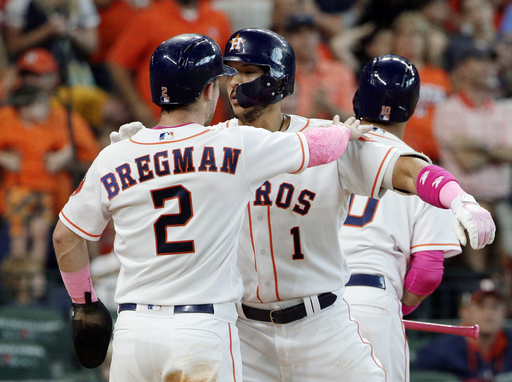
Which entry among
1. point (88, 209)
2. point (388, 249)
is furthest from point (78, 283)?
point (388, 249)

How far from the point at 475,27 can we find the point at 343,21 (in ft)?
5.54

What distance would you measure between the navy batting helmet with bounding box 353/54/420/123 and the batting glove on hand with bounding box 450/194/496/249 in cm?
137

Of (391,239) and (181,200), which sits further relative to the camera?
(391,239)

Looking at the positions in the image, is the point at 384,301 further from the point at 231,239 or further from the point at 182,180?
the point at 182,180

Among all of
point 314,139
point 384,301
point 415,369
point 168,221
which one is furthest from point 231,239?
point 415,369

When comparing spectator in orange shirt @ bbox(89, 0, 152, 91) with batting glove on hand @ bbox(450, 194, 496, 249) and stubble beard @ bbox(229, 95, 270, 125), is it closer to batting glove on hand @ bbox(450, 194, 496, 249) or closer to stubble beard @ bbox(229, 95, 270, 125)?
stubble beard @ bbox(229, 95, 270, 125)

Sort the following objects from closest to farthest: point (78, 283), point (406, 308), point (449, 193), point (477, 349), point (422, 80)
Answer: point (449, 193) → point (78, 283) → point (406, 308) → point (477, 349) → point (422, 80)

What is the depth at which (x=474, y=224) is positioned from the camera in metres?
2.80

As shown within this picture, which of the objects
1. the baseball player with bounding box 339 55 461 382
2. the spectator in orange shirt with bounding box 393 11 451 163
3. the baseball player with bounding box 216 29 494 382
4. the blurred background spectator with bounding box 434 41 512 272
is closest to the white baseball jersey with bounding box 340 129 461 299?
the baseball player with bounding box 339 55 461 382

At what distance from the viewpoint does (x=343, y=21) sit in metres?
9.07

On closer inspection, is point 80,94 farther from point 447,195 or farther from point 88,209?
point 447,195

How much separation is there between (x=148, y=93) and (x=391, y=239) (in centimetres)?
440

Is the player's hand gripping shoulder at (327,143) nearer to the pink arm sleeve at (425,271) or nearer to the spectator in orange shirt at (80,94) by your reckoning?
the pink arm sleeve at (425,271)

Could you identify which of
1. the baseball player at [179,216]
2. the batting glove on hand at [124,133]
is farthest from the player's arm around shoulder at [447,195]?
the batting glove on hand at [124,133]
